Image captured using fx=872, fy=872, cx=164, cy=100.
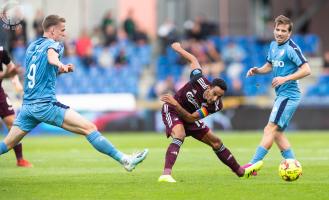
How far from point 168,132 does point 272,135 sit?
5.98 feet

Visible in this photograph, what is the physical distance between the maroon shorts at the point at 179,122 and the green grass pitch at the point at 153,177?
0.72 m

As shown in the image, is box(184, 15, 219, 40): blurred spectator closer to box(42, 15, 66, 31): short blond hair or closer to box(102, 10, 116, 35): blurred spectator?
box(102, 10, 116, 35): blurred spectator

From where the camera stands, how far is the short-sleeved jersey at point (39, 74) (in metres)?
12.8

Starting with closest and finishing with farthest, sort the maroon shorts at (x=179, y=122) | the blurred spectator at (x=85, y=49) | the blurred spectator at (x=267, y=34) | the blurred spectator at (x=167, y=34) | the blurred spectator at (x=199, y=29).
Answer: the maroon shorts at (x=179, y=122)
the blurred spectator at (x=199, y=29)
the blurred spectator at (x=85, y=49)
the blurred spectator at (x=167, y=34)
the blurred spectator at (x=267, y=34)

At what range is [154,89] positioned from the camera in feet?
100

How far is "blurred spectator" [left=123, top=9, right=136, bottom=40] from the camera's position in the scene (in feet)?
109

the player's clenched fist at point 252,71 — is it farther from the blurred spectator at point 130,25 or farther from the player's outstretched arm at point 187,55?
the blurred spectator at point 130,25

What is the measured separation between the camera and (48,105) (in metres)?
12.8

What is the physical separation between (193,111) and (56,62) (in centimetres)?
238

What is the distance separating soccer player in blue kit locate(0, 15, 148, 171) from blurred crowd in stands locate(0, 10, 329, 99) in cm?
1775

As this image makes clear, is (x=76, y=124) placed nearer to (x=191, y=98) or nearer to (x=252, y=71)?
(x=191, y=98)

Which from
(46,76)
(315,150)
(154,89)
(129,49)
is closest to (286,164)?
(46,76)

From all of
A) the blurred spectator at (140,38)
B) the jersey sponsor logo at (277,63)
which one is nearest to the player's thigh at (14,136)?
the jersey sponsor logo at (277,63)

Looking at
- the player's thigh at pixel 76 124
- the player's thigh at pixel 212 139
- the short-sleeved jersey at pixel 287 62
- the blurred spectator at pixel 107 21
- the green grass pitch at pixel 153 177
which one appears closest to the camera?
the green grass pitch at pixel 153 177
